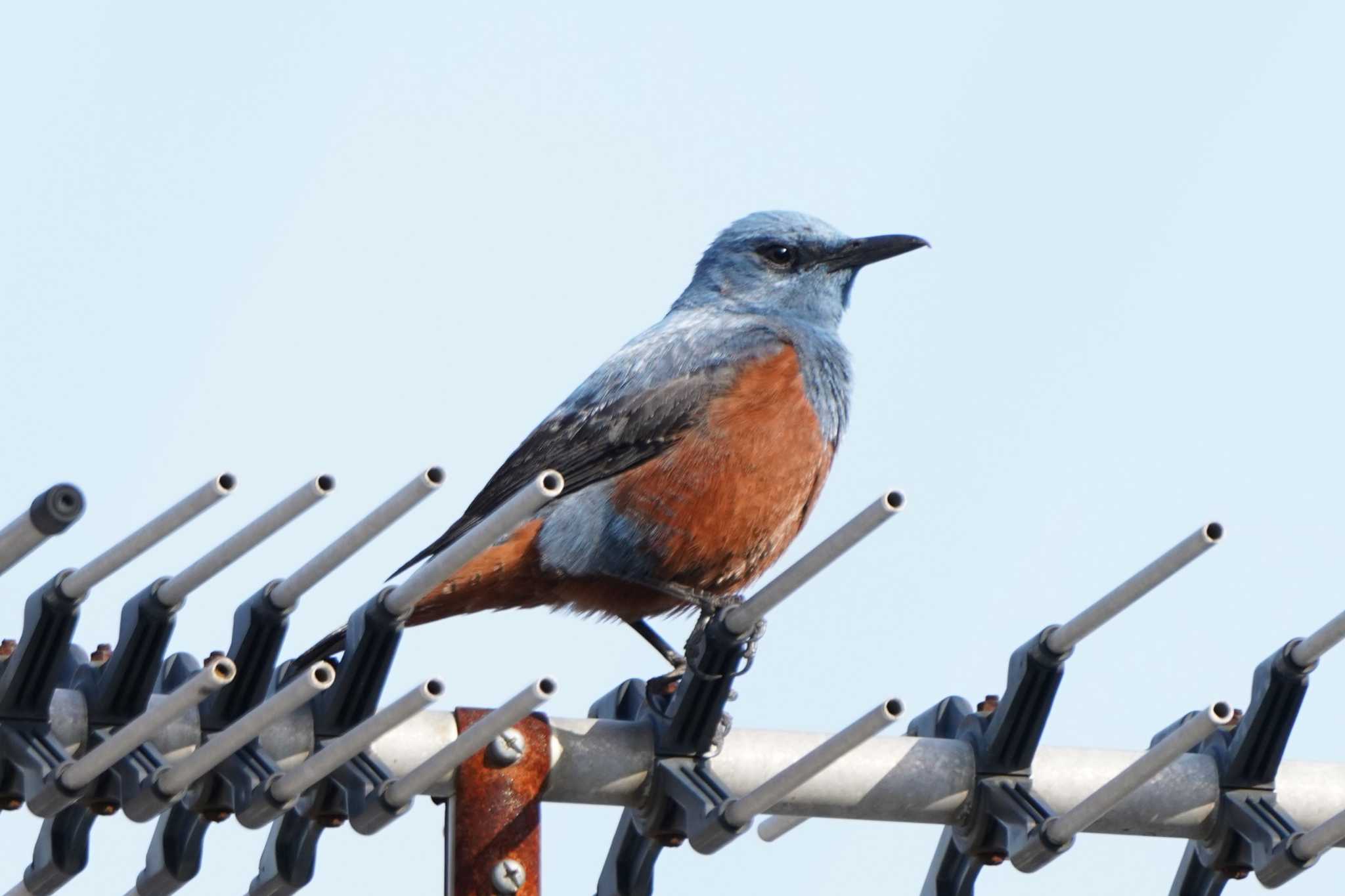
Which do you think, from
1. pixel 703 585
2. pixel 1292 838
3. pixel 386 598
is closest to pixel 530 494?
pixel 386 598

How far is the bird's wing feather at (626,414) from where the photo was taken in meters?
7.70

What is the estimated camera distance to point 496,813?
4480mm

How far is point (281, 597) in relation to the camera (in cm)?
430

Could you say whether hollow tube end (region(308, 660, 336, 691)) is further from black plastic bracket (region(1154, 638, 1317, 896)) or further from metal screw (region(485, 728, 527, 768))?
black plastic bracket (region(1154, 638, 1317, 896))

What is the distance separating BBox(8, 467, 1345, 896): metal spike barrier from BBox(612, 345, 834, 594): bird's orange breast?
237cm

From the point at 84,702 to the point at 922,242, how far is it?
210 inches

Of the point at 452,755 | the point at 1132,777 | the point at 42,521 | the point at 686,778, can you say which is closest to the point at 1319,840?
the point at 1132,777

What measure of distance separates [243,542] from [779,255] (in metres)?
5.34

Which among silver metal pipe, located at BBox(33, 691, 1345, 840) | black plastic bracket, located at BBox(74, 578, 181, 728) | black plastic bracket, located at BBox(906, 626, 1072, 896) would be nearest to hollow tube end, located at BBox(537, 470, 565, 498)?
silver metal pipe, located at BBox(33, 691, 1345, 840)

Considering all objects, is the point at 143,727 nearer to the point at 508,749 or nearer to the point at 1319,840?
the point at 508,749

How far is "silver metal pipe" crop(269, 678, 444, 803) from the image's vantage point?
13.4 feet

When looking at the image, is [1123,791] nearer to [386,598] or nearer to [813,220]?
[386,598]

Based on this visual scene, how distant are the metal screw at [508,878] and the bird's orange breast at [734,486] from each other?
302 cm

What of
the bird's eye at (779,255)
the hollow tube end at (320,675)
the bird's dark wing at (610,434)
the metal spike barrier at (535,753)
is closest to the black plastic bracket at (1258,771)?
the metal spike barrier at (535,753)
